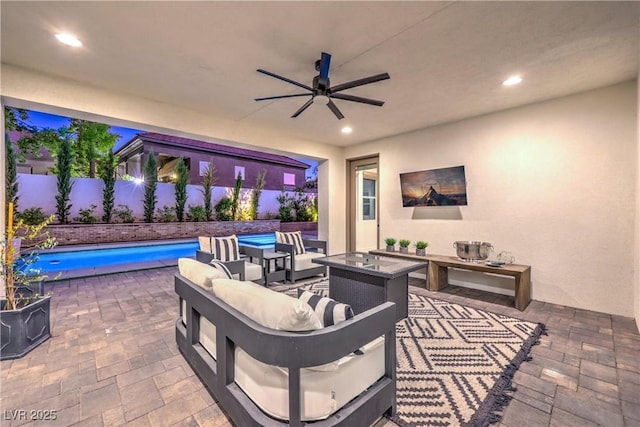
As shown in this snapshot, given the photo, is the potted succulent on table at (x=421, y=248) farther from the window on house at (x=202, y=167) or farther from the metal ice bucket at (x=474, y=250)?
the window on house at (x=202, y=167)

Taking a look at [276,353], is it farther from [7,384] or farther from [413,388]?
[7,384]

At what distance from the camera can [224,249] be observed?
4441 millimetres

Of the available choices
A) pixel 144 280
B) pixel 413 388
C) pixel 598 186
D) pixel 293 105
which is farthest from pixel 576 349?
pixel 144 280

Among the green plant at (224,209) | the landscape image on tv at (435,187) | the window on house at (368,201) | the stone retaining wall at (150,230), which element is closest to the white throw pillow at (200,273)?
the landscape image on tv at (435,187)

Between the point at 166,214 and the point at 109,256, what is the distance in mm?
2379

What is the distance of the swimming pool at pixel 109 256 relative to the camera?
6.71 meters

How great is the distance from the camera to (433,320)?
3359mm

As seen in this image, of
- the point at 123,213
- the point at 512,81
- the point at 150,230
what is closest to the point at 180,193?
the point at 150,230

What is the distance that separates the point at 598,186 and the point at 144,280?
7411 mm

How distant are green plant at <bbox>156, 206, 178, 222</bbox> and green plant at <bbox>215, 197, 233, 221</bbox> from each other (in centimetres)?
155

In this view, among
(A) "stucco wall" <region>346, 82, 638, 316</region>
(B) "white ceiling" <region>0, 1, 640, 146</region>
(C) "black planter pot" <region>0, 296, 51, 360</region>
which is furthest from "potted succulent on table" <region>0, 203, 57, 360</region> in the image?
(A) "stucco wall" <region>346, 82, 638, 316</region>

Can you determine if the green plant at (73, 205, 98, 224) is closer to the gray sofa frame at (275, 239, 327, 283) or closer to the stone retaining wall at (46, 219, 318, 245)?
the stone retaining wall at (46, 219, 318, 245)

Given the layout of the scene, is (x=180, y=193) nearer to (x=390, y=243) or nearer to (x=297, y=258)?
(x=297, y=258)

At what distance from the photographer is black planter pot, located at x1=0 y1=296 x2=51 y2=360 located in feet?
7.91
